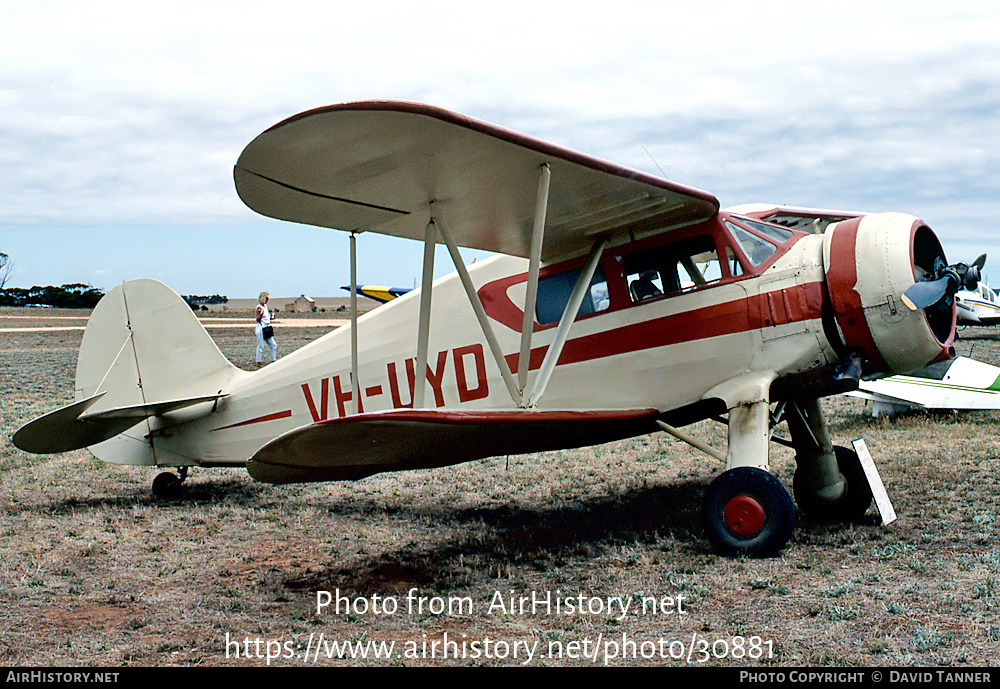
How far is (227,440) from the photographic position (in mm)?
7344

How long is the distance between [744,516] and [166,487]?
535cm

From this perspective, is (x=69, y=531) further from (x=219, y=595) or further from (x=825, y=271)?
(x=825, y=271)

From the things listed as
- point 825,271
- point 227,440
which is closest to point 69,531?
point 227,440

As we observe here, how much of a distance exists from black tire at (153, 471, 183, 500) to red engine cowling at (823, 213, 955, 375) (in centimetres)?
597

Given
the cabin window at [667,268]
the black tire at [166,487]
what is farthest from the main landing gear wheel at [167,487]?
the cabin window at [667,268]

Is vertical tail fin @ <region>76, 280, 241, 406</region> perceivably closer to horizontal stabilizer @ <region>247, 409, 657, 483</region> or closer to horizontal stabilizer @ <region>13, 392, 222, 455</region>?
horizontal stabilizer @ <region>13, 392, 222, 455</region>

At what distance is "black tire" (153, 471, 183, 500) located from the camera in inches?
296

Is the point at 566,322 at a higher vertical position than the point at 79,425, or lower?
higher

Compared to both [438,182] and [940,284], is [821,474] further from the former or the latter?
[438,182]

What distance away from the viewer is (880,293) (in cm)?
495

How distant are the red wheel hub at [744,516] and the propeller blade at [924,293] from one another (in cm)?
154

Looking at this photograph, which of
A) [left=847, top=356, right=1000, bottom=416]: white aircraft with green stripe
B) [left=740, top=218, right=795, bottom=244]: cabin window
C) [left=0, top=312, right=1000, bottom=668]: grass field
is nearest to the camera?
[left=0, top=312, right=1000, bottom=668]: grass field

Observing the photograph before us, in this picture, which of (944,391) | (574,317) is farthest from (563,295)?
(944,391)

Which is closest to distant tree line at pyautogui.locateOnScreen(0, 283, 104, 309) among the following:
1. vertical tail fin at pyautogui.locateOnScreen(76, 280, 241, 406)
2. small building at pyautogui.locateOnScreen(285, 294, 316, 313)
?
small building at pyautogui.locateOnScreen(285, 294, 316, 313)
